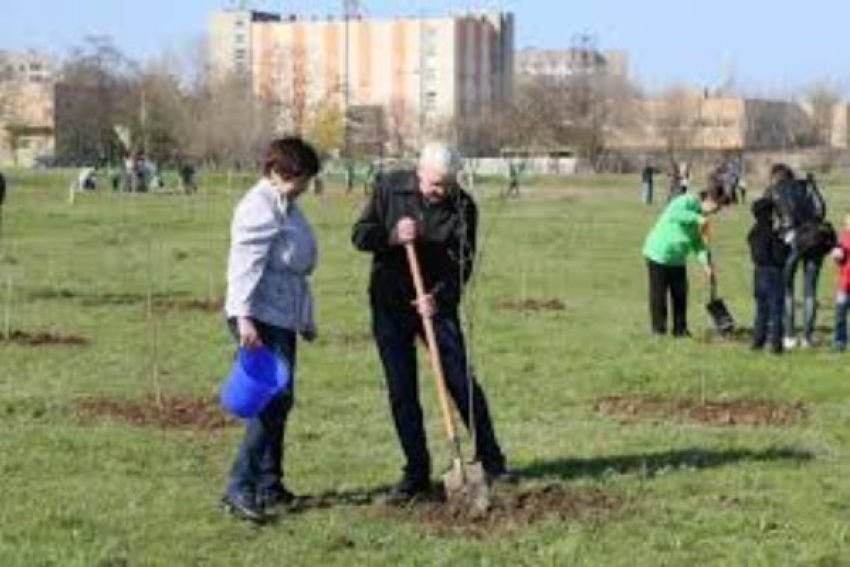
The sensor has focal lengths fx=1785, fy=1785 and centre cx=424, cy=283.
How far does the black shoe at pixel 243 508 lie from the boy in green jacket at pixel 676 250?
9.88 m

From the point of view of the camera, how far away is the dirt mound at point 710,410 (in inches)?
499

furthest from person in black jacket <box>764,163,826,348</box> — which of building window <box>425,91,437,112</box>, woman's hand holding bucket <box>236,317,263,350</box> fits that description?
building window <box>425,91,437,112</box>

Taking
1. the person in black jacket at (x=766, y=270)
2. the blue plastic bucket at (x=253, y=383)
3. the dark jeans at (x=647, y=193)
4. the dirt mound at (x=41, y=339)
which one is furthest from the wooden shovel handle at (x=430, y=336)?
the dark jeans at (x=647, y=193)

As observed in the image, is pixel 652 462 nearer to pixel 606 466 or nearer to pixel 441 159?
pixel 606 466

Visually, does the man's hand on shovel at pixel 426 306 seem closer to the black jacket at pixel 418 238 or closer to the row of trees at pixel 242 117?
the black jacket at pixel 418 238

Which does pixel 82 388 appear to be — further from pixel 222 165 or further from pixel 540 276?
pixel 222 165

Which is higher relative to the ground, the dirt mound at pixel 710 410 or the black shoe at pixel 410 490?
the black shoe at pixel 410 490

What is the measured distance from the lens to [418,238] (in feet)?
30.4

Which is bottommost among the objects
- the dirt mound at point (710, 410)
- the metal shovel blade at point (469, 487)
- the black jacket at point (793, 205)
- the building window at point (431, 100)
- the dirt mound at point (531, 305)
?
the dirt mound at point (531, 305)

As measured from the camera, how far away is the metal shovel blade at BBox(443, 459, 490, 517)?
897 cm

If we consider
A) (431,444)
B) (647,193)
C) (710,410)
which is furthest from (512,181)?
(647,193)

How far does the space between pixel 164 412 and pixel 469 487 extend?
405 centimetres

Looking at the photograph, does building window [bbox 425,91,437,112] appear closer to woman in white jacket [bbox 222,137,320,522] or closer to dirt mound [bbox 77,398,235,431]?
dirt mound [bbox 77,398,235,431]

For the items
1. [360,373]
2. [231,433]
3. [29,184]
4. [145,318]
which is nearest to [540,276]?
[145,318]
